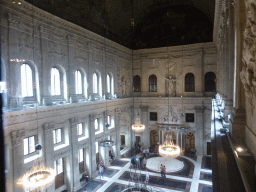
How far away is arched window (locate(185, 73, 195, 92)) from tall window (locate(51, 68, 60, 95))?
1229 centimetres

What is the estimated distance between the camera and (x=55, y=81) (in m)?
10.8

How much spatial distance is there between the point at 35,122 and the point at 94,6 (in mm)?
8133

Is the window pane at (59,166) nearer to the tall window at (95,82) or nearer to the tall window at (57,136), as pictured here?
the tall window at (57,136)

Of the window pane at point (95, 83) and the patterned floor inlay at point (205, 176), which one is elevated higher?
the window pane at point (95, 83)

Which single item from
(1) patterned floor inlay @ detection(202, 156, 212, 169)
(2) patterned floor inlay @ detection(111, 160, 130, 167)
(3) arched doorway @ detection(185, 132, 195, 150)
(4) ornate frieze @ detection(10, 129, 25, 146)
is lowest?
(1) patterned floor inlay @ detection(202, 156, 212, 169)

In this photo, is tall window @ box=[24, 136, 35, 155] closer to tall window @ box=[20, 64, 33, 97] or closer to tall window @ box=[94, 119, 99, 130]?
tall window @ box=[20, 64, 33, 97]

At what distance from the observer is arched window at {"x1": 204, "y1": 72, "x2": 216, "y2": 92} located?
1780 cm

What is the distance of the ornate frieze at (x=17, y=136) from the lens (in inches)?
301

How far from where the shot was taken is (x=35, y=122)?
29.6 feet

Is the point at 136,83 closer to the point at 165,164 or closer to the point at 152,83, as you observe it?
the point at 152,83

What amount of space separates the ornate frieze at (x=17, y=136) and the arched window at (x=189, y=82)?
48.3 feet

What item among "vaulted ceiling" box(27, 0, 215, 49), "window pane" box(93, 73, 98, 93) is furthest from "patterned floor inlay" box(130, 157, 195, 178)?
"vaulted ceiling" box(27, 0, 215, 49)

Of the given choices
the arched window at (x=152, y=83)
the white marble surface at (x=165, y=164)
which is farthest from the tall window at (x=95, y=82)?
the arched window at (x=152, y=83)

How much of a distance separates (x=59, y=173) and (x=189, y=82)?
13656mm
